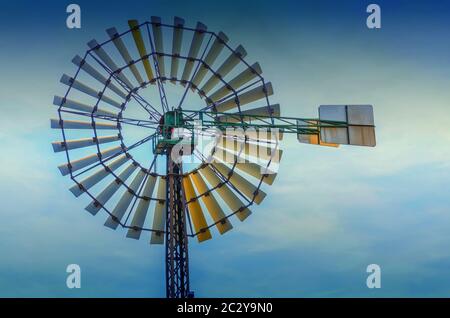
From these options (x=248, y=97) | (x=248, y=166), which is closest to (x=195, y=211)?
(x=248, y=166)

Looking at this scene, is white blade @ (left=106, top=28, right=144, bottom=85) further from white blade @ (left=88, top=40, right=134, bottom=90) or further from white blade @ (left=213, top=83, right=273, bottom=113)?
white blade @ (left=213, top=83, right=273, bottom=113)

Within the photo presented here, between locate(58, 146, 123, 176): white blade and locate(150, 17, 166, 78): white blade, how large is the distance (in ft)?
8.02

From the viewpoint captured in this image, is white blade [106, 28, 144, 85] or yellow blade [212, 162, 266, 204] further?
yellow blade [212, 162, 266, 204]

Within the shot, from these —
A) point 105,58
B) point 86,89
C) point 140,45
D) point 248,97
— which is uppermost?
point 140,45

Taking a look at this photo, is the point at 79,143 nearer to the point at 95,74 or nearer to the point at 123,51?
the point at 95,74

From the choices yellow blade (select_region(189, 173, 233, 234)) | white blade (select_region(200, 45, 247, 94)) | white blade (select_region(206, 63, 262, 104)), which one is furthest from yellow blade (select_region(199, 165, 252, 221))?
white blade (select_region(200, 45, 247, 94))

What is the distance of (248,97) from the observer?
16891 millimetres

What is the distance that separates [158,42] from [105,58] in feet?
4.91

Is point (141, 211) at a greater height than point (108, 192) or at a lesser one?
lesser

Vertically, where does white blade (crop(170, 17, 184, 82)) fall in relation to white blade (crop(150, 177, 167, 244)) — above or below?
above

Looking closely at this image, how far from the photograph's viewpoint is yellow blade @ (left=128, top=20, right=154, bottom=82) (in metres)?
16.1

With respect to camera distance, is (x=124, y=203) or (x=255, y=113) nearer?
(x=124, y=203)
